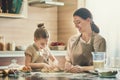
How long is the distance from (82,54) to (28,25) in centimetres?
152

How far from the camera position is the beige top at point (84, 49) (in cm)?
235

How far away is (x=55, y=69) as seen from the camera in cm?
193

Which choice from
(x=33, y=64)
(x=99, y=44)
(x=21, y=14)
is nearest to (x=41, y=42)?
(x=33, y=64)

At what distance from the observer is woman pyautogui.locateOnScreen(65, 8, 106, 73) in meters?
2.36

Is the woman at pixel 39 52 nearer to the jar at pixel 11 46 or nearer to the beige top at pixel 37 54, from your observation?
the beige top at pixel 37 54

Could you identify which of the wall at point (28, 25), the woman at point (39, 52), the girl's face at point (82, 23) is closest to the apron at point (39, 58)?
the woman at point (39, 52)

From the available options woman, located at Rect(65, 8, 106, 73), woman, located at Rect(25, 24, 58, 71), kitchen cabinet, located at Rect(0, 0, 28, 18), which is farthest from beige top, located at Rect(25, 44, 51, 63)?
kitchen cabinet, located at Rect(0, 0, 28, 18)

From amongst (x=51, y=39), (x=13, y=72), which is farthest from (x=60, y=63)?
(x=13, y=72)

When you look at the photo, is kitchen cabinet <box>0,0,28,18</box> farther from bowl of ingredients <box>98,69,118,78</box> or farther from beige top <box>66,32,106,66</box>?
bowl of ingredients <box>98,69,118,78</box>

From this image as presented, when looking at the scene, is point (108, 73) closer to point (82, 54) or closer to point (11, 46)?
point (82, 54)

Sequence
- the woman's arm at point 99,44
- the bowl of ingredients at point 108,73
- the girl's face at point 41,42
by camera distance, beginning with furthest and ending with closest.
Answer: the girl's face at point 41,42
the woman's arm at point 99,44
the bowl of ingredients at point 108,73

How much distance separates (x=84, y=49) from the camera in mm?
2471

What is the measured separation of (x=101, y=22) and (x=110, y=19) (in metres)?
0.16

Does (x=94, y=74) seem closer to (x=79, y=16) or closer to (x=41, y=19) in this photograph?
(x=79, y=16)
